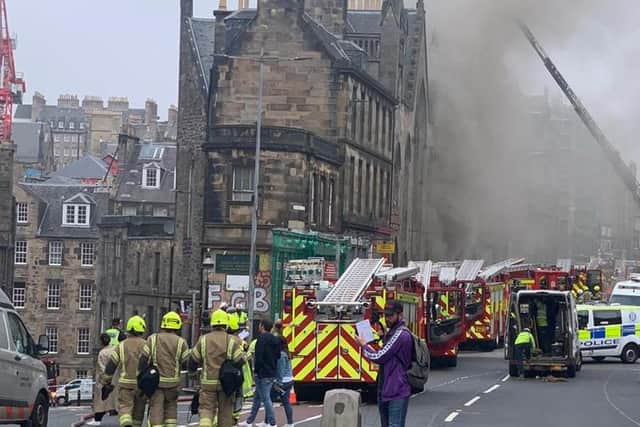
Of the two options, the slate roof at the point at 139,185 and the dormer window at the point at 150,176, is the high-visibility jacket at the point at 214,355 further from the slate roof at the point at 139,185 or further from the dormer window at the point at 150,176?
the dormer window at the point at 150,176

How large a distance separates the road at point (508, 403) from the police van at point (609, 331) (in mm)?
4668

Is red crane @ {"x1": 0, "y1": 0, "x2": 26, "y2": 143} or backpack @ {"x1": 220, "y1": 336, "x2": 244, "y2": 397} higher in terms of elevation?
red crane @ {"x1": 0, "y1": 0, "x2": 26, "y2": 143}

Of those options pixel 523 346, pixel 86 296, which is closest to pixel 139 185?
pixel 86 296

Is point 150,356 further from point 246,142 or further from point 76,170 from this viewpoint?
point 76,170

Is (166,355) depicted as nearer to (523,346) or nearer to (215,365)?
(215,365)

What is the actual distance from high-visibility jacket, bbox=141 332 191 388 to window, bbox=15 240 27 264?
72.0 meters

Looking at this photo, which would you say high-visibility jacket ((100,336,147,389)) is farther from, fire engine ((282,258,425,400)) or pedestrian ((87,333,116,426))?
fire engine ((282,258,425,400))

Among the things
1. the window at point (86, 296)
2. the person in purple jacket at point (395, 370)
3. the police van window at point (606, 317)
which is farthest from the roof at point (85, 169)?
the person in purple jacket at point (395, 370)

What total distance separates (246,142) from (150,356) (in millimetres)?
36284

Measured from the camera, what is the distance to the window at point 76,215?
291 ft

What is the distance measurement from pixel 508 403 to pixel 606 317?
1711 cm

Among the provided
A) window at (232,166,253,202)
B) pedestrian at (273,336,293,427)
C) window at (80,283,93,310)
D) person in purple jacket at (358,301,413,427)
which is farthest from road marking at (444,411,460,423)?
window at (80,283,93,310)

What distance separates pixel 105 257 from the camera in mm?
72188

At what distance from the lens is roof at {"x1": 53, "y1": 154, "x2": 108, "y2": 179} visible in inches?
4406
